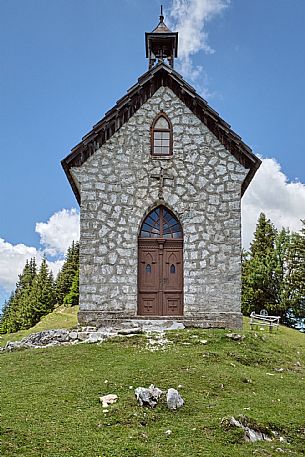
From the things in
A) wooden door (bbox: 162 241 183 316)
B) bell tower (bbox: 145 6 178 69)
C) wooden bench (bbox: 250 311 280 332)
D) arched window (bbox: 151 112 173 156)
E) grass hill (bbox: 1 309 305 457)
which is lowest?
grass hill (bbox: 1 309 305 457)

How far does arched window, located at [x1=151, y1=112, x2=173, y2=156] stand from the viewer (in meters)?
18.4

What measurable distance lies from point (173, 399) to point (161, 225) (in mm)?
8727

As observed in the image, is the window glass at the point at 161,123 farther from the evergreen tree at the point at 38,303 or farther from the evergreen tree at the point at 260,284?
the evergreen tree at the point at 38,303

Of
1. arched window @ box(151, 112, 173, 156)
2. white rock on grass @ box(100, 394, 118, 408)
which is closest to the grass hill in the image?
white rock on grass @ box(100, 394, 118, 408)

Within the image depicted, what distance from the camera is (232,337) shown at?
1530cm

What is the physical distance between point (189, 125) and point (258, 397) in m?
10.0

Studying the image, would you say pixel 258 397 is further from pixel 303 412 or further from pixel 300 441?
pixel 300 441

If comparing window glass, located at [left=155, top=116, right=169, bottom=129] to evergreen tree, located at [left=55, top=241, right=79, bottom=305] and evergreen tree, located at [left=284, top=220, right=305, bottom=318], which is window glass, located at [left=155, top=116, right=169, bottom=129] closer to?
evergreen tree, located at [left=284, top=220, right=305, bottom=318]

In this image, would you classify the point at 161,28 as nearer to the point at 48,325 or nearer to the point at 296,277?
the point at 48,325

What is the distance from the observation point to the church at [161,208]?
17.4m

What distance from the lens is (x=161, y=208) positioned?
18.2 meters

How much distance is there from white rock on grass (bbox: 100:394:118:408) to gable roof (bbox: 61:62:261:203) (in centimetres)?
935

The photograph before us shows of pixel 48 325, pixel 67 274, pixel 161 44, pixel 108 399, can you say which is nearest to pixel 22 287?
pixel 67 274

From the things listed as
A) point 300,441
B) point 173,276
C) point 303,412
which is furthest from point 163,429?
point 173,276
